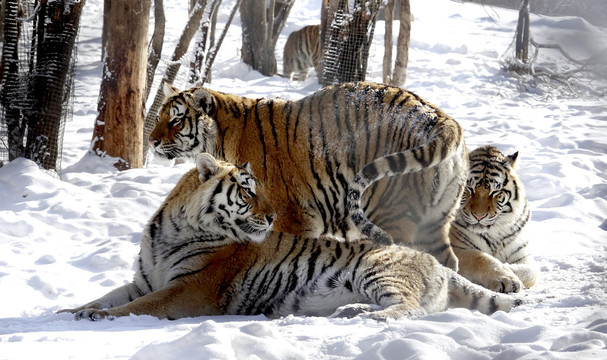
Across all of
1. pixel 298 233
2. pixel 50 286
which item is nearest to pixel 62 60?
pixel 50 286

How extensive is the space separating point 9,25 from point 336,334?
481 cm

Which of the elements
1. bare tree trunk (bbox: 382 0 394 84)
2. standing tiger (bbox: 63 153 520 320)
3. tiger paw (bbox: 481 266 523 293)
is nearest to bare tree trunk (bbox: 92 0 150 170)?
standing tiger (bbox: 63 153 520 320)

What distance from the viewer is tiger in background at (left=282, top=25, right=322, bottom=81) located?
511 inches

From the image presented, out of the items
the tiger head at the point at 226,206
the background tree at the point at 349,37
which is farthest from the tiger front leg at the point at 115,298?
the background tree at the point at 349,37

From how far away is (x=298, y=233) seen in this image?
404cm

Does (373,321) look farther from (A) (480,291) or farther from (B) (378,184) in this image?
(B) (378,184)

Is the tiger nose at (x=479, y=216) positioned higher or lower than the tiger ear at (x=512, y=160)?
lower

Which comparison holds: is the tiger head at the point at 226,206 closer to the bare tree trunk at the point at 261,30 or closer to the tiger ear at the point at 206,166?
the tiger ear at the point at 206,166

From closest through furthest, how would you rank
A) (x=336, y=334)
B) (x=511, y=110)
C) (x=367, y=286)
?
(x=336, y=334)
(x=367, y=286)
(x=511, y=110)

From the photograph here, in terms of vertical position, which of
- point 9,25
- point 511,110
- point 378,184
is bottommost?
point 511,110

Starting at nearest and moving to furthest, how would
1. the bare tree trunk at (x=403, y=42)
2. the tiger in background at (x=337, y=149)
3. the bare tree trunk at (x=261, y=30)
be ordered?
1. the tiger in background at (x=337, y=149)
2. the bare tree trunk at (x=403, y=42)
3. the bare tree trunk at (x=261, y=30)

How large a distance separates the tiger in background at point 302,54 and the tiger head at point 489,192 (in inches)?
→ 341

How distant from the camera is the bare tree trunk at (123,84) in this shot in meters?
6.27

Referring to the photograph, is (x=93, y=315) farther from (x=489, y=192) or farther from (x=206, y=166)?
(x=489, y=192)
